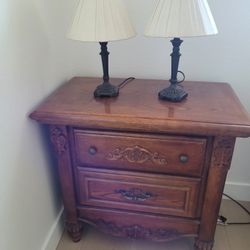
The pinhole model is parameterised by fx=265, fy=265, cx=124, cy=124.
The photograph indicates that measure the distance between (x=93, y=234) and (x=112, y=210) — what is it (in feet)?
0.93

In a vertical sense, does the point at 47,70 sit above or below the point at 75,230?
above

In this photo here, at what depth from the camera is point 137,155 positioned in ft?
3.33

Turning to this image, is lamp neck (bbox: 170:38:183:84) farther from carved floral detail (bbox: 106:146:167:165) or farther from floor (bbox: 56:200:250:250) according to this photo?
floor (bbox: 56:200:250:250)

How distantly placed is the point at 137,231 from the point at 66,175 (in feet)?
1.33

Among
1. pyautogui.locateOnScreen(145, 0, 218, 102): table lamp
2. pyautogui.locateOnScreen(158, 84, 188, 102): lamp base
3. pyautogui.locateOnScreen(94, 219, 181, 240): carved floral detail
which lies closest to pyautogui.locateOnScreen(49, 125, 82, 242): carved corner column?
pyautogui.locateOnScreen(94, 219, 181, 240): carved floral detail

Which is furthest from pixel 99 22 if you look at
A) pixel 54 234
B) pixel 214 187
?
pixel 54 234

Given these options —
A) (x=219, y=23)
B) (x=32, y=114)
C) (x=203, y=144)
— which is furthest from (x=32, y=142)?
(x=219, y=23)

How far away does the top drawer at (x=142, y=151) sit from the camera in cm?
97

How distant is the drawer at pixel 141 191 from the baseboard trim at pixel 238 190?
539 mm

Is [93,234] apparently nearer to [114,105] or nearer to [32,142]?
[32,142]

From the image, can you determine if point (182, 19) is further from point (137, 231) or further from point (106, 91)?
point (137, 231)

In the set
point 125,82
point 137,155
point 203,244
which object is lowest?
point 203,244

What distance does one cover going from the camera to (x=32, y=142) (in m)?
1.07

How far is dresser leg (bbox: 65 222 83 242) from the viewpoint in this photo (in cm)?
126
